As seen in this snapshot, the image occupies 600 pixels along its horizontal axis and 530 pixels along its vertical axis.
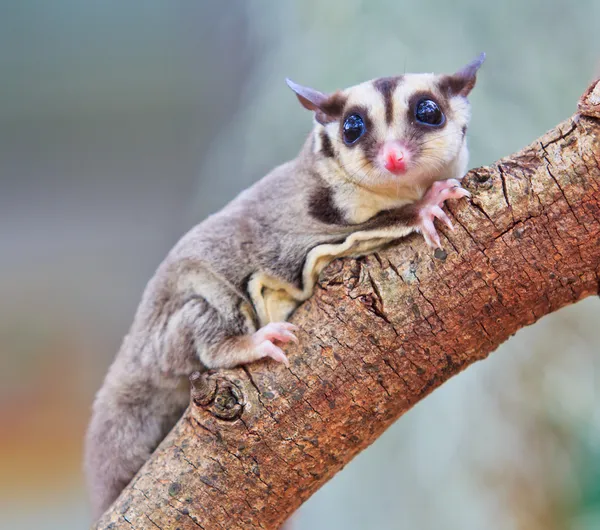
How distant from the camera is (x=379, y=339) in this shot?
71.2 inches

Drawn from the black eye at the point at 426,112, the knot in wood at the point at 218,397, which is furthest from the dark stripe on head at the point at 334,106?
the knot in wood at the point at 218,397

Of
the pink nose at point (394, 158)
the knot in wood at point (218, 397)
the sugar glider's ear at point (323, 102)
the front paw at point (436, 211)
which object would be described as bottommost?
the knot in wood at point (218, 397)

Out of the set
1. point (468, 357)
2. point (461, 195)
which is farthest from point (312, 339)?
point (461, 195)

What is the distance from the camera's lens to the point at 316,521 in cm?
356

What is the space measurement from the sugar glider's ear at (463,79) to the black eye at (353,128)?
1.02 ft

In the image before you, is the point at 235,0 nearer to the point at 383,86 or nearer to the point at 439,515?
the point at 383,86

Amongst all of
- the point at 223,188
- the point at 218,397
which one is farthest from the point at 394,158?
the point at 223,188

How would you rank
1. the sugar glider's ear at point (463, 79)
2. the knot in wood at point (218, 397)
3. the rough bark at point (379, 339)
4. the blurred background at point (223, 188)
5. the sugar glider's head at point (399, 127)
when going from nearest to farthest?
the rough bark at point (379, 339) < the knot in wood at point (218, 397) < the sugar glider's head at point (399, 127) < the sugar glider's ear at point (463, 79) < the blurred background at point (223, 188)

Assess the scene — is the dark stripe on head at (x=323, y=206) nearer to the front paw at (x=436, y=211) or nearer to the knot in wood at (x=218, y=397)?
the front paw at (x=436, y=211)

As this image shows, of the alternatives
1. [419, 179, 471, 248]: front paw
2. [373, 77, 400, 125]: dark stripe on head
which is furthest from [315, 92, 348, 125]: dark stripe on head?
[419, 179, 471, 248]: front paw

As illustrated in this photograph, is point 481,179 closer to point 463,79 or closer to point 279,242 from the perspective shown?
point 463,79

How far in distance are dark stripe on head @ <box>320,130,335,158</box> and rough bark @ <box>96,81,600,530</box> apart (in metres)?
0.46

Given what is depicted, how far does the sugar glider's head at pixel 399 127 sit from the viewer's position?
1.96 metres

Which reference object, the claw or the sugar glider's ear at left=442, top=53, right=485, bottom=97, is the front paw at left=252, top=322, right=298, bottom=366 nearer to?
the claw
